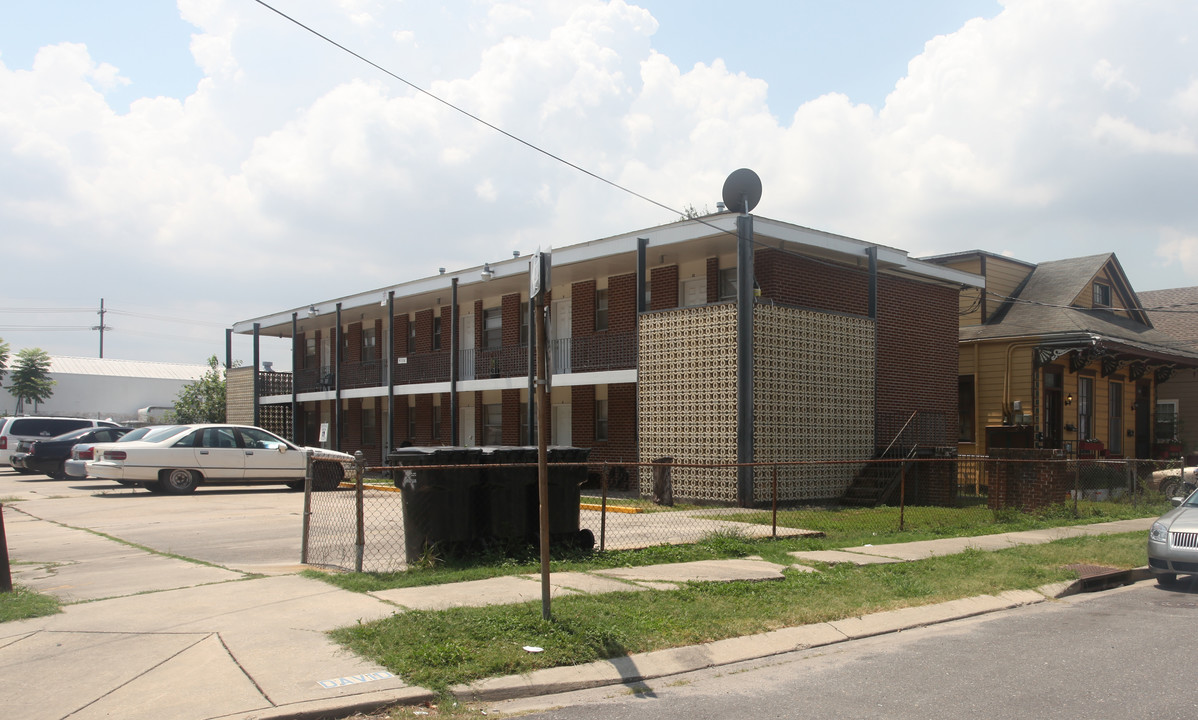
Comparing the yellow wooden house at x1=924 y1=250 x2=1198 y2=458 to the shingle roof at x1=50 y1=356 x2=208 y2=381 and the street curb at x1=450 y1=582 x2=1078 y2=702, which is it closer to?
the street curb at x1=450 y1=582 x2=1078 y2=702

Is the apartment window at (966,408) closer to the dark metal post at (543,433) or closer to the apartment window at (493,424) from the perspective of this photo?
the apartment window at (493,424)

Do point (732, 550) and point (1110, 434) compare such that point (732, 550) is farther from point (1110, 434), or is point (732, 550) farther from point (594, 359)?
point (1110, 434)

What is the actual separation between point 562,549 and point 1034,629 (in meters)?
4.71

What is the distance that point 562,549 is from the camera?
10234 millimetres

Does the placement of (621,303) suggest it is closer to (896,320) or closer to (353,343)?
(896,320)

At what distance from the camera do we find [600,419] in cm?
2394

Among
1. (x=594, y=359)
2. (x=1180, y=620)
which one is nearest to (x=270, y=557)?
(x=1180, y=620)

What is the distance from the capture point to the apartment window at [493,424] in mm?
27734

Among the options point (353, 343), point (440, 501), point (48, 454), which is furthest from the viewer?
point (353, 343)

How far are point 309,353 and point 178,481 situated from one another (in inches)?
740

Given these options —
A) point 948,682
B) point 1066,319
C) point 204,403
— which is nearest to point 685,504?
point 948,682

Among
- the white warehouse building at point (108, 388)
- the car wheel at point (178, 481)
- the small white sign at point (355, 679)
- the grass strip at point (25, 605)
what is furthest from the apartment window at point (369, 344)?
the white warehouse building at point (108, 388)

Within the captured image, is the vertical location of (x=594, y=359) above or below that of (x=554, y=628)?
above

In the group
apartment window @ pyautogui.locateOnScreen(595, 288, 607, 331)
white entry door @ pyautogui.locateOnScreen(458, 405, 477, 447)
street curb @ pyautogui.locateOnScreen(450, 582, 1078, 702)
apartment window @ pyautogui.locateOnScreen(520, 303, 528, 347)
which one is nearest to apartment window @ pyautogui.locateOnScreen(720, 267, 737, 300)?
apartment window @ pyautogui.locateOnScreen(595, 288, 607, 331)
